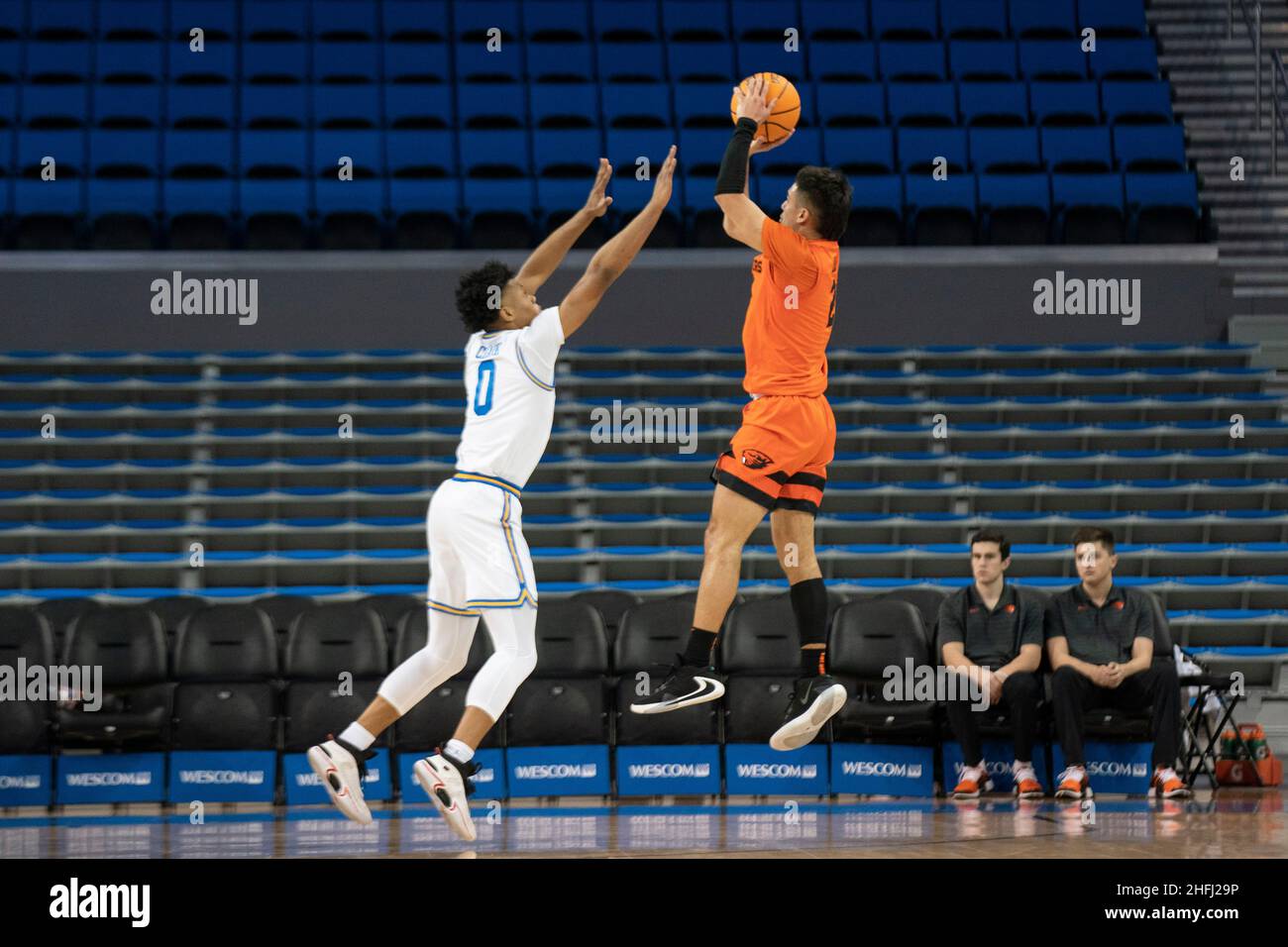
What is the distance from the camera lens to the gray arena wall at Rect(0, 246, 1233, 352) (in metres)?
14.4

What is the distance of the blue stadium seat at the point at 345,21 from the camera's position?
1639 centimetres

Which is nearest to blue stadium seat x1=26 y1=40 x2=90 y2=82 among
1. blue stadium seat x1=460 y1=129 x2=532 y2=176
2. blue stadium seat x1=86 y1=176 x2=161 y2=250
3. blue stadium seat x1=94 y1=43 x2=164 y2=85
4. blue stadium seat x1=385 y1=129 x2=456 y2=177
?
blue stadium seat x1=94 y1=43 x2=164 y2=85

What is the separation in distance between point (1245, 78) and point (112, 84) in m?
12.0

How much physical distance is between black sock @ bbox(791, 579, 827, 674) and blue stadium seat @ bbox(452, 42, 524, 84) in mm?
11216

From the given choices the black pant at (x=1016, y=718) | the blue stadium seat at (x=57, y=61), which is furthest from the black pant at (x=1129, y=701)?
the blue stadium seat at (x=57, y=61)

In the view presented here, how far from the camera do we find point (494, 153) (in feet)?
49.3

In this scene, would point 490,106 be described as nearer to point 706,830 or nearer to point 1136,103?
point 1136,103

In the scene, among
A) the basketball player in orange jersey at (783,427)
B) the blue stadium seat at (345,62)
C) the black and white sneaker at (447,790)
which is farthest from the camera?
the blue stadium seat at (345,62)

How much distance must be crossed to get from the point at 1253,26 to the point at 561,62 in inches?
A: 302

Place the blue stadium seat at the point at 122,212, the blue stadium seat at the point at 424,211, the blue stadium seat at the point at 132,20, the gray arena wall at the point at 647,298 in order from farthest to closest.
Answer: the blue stadium seat at the point at 132,20 < the blue stadium seat at the point at 424,211 < the blue stadium seat at the point at 122,212 < the gray arena wall at the point at 647,298

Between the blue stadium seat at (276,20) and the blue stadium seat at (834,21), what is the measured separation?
17.8 feet

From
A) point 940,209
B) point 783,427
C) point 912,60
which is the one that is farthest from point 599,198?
point 912,60

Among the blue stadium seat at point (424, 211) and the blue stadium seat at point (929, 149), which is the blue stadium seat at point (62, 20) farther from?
the blue stadium seat at point (929, 149)

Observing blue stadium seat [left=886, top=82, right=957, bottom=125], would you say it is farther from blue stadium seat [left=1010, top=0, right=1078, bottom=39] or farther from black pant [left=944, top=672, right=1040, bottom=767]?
black pant [left=944, top=672, right=1040, bottom=767]
